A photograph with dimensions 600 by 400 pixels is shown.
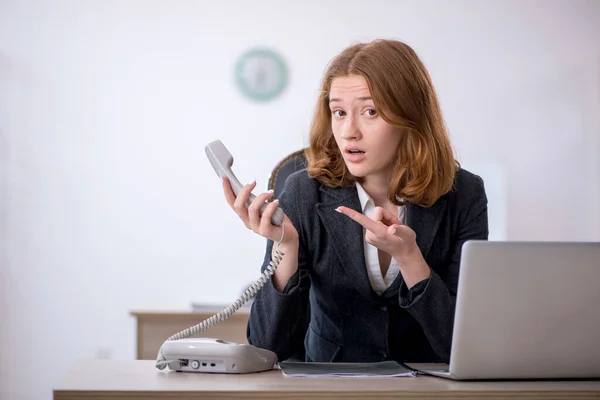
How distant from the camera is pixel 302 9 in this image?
4.61m

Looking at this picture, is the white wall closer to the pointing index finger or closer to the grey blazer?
the grey blazer

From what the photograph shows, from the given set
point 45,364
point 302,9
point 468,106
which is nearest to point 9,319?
point 45,364

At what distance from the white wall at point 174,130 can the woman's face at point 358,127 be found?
8.84 feet

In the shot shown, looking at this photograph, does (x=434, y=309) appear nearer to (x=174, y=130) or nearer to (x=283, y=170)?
(x=283, y=170)

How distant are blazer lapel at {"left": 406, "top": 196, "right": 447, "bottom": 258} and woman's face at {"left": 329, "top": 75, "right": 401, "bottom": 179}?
0.14 metres

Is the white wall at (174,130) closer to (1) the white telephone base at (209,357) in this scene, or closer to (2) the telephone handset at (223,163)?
(2) the telephone handset at (223,163)

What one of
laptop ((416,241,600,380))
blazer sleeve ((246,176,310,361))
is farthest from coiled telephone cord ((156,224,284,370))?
laptop ((416,241,600,380))

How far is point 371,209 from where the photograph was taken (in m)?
1.79

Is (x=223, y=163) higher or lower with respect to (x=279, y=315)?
higher

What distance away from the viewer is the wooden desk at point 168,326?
317cm

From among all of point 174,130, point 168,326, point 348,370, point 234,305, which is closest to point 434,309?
point 348,370

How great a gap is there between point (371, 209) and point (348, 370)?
55 cm

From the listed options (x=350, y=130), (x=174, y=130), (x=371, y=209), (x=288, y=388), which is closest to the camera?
(x=288, y=388)

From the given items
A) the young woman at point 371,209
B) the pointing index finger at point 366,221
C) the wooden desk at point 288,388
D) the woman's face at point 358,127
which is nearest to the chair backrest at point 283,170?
the young woman at point 371,209
